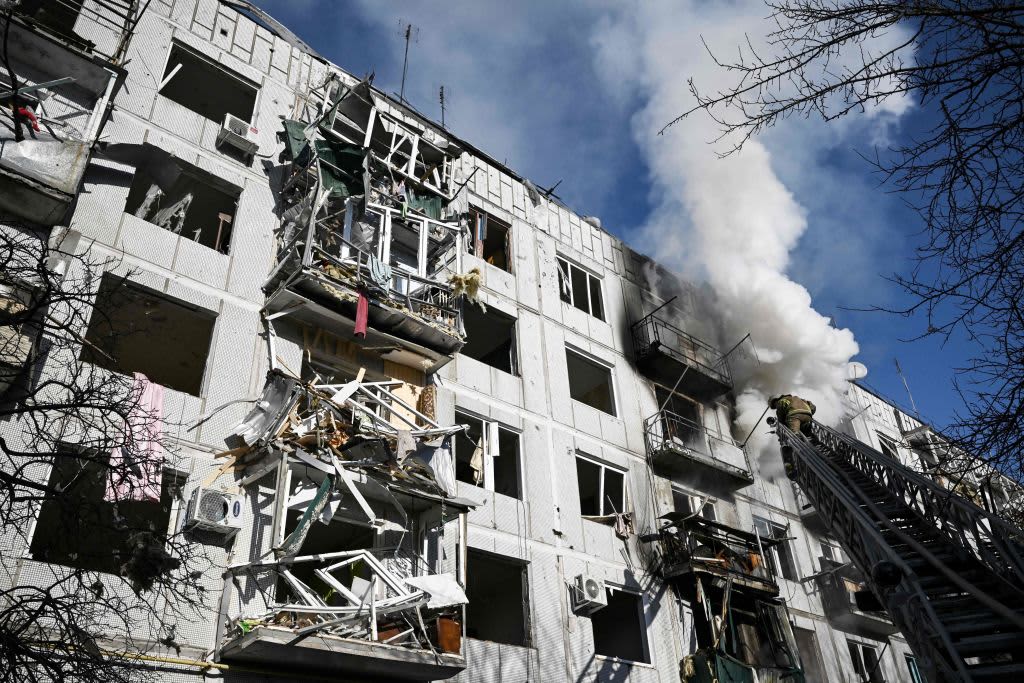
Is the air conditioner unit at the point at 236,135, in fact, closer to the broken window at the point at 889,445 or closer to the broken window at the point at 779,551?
the broken window at the point at 779,551

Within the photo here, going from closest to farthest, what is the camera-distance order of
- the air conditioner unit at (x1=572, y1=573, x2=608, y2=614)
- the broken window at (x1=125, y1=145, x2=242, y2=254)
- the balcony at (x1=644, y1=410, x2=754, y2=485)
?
the broken window at (x1=125, y1=145, x2=242, y2=254) → the air conditioner unit at (x1=572, y1=573, x2=608, y2=614) → the balcony at (x1=644, y1=410, x2=754, y2=485)

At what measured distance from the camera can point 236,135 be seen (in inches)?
608

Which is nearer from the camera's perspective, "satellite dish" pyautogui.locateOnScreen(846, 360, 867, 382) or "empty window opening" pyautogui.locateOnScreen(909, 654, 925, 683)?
"empty window opening" pyautogui.locateOnScreen(909, 654, 925, 683)

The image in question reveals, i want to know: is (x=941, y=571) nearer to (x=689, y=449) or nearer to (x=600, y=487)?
(x=600, y=487)

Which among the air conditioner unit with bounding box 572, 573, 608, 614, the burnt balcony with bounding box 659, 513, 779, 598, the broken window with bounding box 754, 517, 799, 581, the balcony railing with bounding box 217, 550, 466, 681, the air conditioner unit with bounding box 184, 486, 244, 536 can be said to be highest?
the broken window with bounding box 754, 517, 799, 581

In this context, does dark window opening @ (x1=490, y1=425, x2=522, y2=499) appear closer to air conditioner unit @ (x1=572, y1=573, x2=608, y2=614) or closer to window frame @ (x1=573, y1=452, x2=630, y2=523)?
window frame @ (x1=573, y1=452, x2=630, y2=523)

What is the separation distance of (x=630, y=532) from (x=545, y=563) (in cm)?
320

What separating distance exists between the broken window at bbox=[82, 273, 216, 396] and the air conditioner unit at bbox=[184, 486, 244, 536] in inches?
101

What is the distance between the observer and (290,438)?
41.2ft

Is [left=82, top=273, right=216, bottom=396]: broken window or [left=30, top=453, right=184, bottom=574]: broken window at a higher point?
[left=82, top=273, right=216, bottom=396]: broken window

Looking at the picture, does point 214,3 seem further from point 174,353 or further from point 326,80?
point 174,353

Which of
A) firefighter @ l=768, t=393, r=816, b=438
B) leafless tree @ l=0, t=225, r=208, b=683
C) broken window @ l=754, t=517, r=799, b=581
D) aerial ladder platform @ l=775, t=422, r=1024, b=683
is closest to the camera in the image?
aerial ladder platform @ l=775, t=422, r=1024, b=683

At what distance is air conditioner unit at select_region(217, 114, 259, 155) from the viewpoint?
15.4 metres

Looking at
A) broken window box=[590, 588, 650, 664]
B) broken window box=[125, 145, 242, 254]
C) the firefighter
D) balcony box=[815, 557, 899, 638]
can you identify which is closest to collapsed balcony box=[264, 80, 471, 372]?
broken window box=[125, 145, 242, 254]
